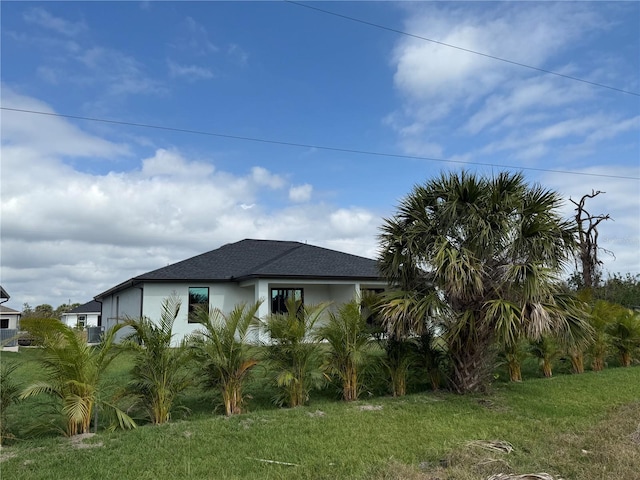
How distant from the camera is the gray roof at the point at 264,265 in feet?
56.3

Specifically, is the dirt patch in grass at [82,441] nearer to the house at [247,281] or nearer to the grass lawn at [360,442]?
the grass lawn at [360,442]

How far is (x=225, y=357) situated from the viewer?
7168 mm

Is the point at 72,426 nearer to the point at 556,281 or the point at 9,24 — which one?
the point at 9,24

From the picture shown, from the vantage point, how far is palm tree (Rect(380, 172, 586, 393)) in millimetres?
7773

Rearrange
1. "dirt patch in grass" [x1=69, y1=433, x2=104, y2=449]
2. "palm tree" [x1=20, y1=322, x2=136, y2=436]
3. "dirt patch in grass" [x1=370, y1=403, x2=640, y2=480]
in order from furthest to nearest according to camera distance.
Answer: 1. "palm tree" [x1=20, y1=322, x2=136, y2=436]
2. "dirt patch in grass" [x1=69, y1=433, x2=104, y2=449]
3. "dirt patch in grass" [x1=370, y1=403, x2=640, y2=480]

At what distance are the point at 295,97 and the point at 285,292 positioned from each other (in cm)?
882

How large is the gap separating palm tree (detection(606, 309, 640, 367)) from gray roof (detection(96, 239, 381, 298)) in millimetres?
7145

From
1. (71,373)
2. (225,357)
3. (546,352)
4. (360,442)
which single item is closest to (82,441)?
(71,373)

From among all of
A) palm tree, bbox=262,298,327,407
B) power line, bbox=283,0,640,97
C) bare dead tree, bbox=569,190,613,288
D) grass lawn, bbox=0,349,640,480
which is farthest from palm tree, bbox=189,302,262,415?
bare dead tree, bbox=569,190,613,288

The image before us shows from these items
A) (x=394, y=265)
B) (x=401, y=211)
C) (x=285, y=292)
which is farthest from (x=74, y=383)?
(x=285, y=292)

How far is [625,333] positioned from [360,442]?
10.5 m

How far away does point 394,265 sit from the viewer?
8750 mm

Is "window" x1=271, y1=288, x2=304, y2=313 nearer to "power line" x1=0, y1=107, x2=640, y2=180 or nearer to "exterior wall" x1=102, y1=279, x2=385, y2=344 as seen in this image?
"exterior wall" x1=102, y1=279, x2=385, y2=344

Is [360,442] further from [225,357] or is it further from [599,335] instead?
[599,335]
